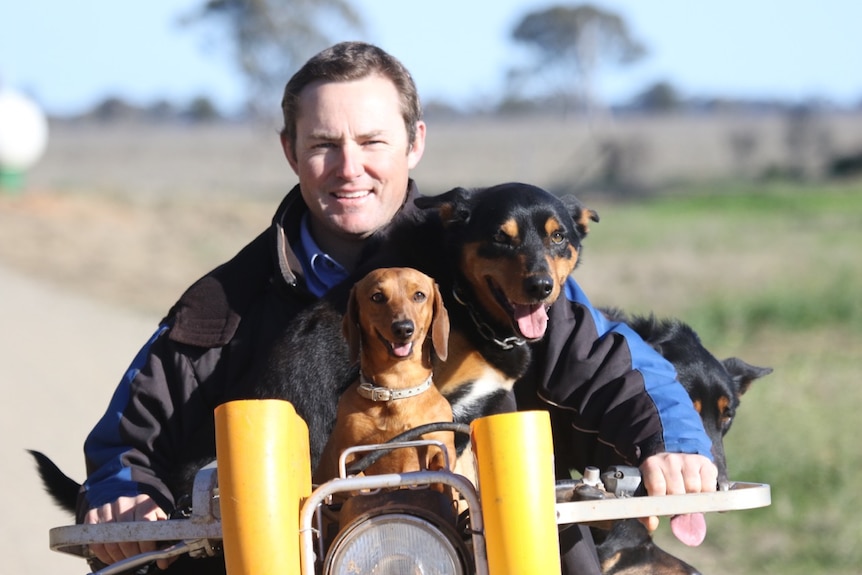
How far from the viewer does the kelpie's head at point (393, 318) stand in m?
2.60

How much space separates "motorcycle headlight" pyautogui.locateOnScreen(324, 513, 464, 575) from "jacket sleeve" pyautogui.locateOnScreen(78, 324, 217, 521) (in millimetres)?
1000

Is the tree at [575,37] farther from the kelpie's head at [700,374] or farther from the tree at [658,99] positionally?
the kelpie's head at [700,374]

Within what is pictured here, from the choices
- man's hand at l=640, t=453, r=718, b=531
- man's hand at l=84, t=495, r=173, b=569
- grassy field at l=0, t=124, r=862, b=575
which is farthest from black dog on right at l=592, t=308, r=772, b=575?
grassy field at l=0, t=124, r=862, b=575

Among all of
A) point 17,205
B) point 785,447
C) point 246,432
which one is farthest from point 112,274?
point 246,432

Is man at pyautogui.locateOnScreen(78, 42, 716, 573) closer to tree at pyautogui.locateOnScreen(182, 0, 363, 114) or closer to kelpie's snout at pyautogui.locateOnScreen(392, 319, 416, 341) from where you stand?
kelpie's snout at pyautogui.locateOnScreen(392, 319, 416, 341)

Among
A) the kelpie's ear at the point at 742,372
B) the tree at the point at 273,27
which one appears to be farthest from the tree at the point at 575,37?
the kelpie's ear at the point at 742,372

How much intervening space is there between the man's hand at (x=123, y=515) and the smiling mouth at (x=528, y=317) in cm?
Result: 93

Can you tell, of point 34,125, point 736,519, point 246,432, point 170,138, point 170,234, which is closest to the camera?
point 246,432

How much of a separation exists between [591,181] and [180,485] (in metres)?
37.3

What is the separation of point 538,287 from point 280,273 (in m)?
0.67

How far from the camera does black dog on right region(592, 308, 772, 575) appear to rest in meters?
3.64

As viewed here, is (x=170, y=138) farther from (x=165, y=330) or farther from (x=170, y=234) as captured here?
(x=165, y=330)

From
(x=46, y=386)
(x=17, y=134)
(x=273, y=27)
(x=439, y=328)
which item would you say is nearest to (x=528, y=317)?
(x=439, y=328)

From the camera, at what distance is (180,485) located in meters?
3.19
